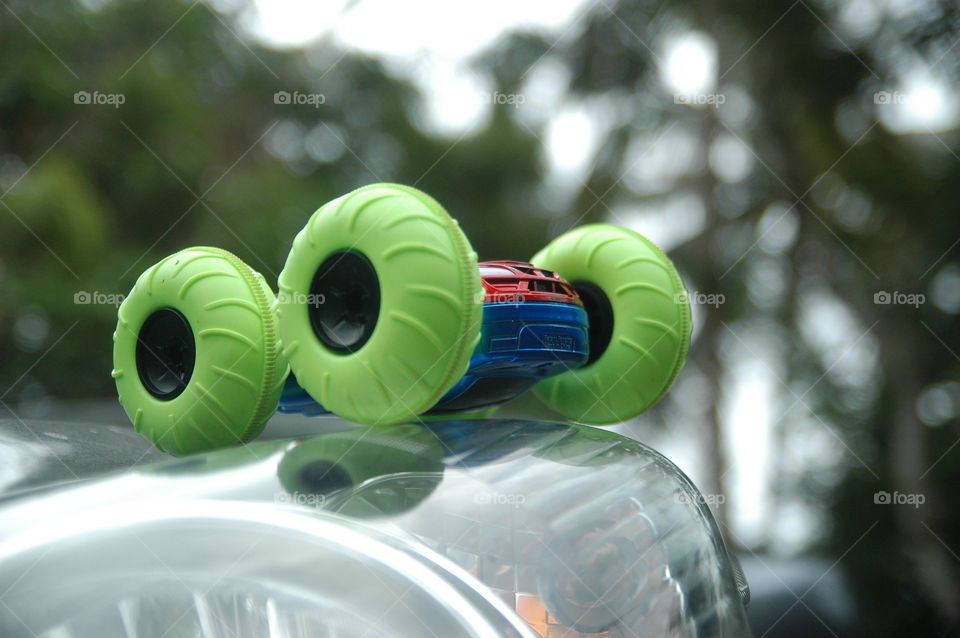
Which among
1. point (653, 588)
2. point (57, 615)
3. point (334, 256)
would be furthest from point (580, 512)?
point (57, 615)

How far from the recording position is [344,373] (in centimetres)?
96

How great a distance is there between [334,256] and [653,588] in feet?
1.68

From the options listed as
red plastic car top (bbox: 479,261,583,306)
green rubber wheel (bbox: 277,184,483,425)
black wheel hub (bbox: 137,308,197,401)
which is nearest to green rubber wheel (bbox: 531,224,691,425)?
red plastic car top (bbox: 479,261,583,306)

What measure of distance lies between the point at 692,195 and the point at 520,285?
14.2 ft

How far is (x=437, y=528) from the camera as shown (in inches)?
32.1

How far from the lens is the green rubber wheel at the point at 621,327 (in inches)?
50.9

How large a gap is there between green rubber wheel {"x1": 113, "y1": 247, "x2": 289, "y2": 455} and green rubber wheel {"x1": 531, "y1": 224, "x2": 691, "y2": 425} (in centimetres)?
47
